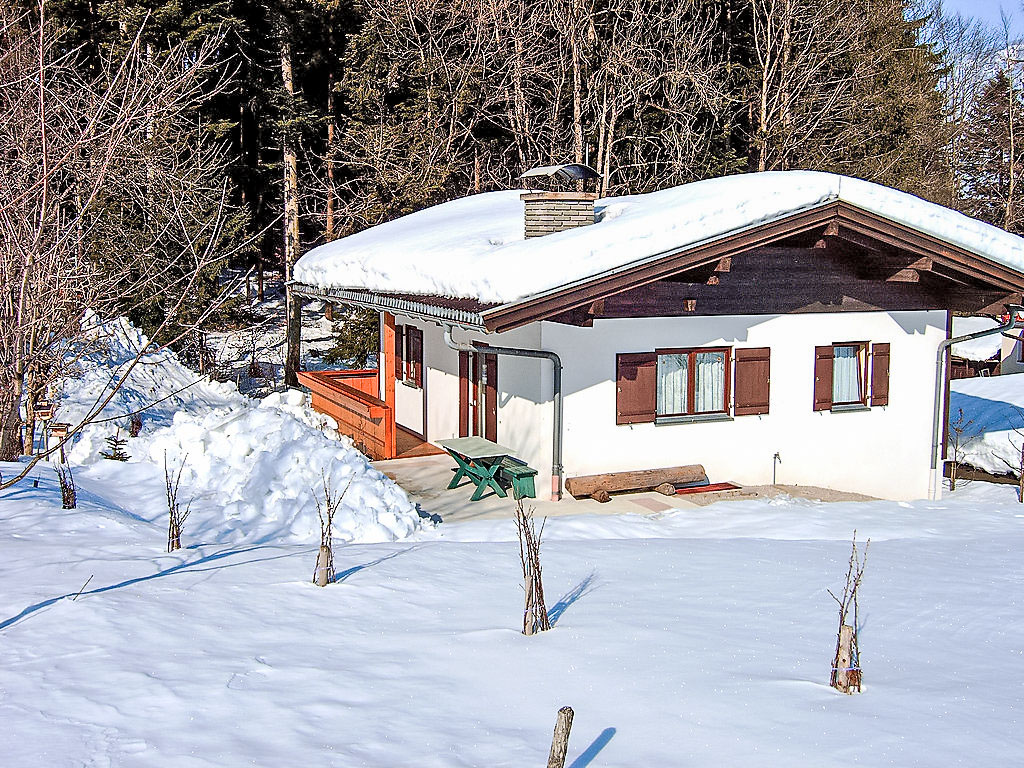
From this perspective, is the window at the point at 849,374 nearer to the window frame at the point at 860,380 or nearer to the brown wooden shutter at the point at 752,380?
the window frame at the point at 860,380

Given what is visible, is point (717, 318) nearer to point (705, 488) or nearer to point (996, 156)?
point (705, 488)

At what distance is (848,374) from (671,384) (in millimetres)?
2891

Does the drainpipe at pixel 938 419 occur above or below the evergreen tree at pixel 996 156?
below

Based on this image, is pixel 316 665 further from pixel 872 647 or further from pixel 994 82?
pixel 994 82

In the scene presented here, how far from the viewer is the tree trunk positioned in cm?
2427

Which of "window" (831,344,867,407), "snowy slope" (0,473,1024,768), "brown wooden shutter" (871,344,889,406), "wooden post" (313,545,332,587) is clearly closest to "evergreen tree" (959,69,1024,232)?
"brown wooden shutter" (871,344,889,406)

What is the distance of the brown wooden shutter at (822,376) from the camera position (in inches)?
522

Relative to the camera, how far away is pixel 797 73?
A: 2883cm

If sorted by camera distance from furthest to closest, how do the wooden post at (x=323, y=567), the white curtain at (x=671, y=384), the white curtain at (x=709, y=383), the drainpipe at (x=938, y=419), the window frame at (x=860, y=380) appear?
the drainpipe at (x=938, y=419) → the window frame at (x=860, y=380) → the white curtain at (x=709, y=383) → the white curtain at (x=671, y=384) → the wooden post at (x=323, y=567)

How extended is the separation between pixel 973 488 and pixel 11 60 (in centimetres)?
1504

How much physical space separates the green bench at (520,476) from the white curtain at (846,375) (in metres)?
4.76

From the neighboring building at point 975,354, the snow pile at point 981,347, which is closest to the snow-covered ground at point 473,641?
the neighboring building at point 975,354

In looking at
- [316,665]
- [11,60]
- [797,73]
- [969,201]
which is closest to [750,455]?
[316,665]

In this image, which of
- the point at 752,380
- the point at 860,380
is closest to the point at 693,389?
the point at 752,380
